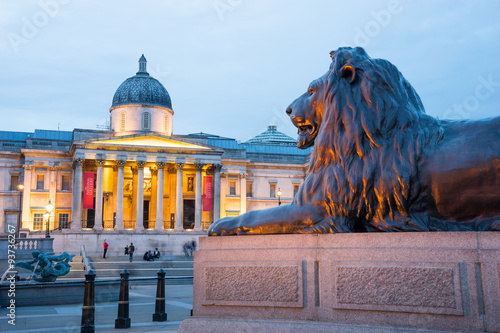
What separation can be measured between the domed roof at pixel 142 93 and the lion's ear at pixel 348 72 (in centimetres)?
4767

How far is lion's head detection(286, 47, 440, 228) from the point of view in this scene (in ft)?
12.7

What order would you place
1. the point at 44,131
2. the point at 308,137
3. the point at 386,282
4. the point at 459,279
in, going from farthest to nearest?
the point at 44,131
the point at 308,137
the point at 386,282
the point at 459,279

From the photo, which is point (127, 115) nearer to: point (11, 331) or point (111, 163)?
point (111, 163)

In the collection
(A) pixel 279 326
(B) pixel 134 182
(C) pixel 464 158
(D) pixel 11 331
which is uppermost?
(B) pixel 134 182

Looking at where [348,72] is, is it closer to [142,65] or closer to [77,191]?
[77,191]

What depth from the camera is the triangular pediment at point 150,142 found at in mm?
45406

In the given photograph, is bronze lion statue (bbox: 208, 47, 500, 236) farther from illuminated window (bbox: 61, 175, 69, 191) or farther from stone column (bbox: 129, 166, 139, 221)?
illuminated window (bbox: 61, 175, 69, 191)

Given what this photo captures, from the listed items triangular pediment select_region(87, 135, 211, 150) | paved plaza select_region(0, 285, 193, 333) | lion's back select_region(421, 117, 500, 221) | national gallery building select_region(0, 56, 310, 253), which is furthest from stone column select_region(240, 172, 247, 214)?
lion's back select_region(421, 117, 500, 221)

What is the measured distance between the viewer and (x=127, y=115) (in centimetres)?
5044

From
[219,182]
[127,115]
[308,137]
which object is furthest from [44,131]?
[308,137]

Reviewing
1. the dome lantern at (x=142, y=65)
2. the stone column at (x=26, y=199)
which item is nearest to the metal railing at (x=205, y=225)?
the stone column at (x=26, y=199)

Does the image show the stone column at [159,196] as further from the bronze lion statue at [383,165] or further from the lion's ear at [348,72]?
the lion's ear at [348,72]

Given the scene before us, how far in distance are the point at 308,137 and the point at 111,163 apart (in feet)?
145

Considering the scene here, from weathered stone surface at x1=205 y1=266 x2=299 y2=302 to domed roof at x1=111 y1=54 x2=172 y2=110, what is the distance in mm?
47562
